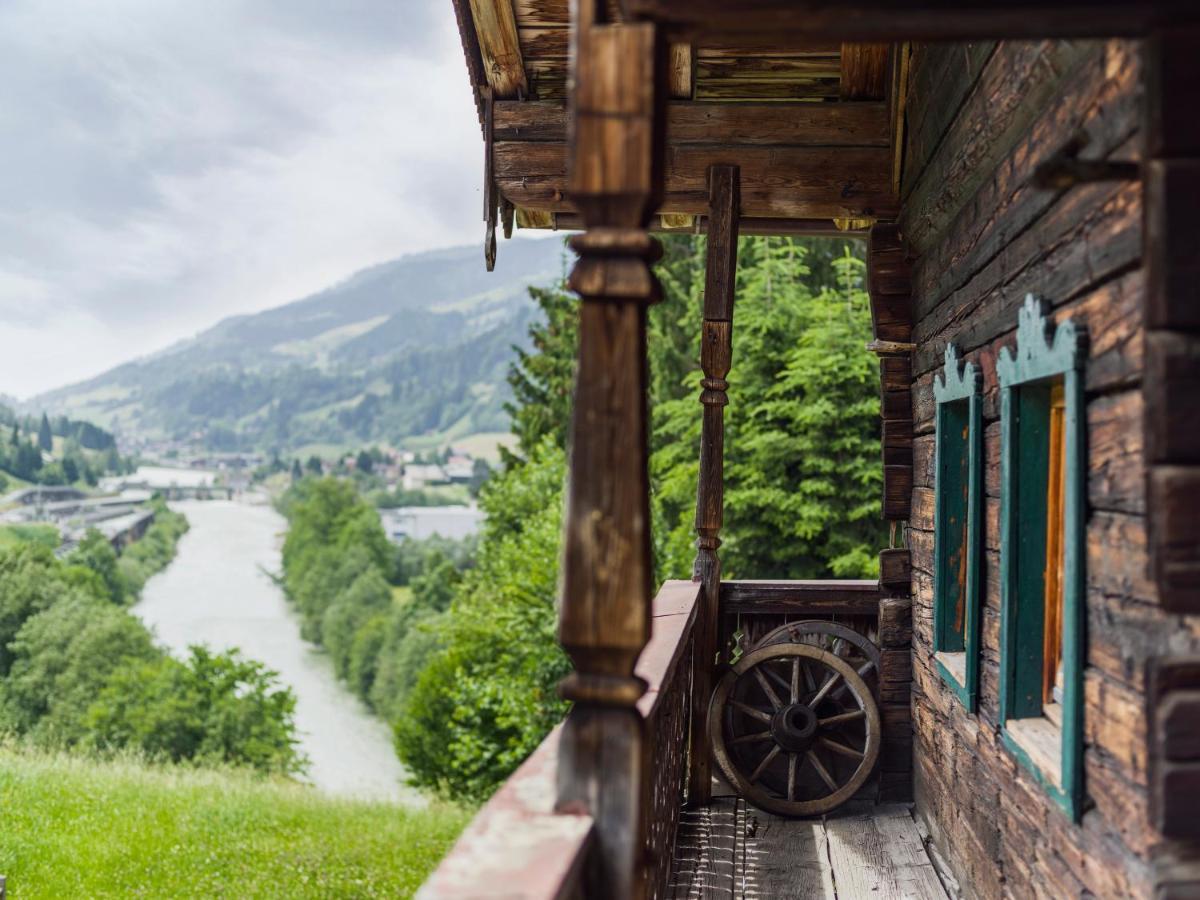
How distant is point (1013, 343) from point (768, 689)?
2.51m

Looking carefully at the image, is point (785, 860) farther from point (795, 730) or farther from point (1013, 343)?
point (1013, 343)

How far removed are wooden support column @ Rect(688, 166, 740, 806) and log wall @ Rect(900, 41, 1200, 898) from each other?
0.83 m

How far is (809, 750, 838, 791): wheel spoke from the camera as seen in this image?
508cm

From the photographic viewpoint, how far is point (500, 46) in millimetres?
4793

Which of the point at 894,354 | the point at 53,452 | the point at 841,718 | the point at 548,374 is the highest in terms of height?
the point at 548,374

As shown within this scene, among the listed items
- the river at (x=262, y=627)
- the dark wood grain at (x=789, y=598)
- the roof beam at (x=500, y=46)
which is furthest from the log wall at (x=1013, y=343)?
the river at (x=262, y=627)

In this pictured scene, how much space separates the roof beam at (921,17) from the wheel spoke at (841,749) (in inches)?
151

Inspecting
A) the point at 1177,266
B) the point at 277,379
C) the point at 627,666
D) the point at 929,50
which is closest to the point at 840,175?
the point at 929,50

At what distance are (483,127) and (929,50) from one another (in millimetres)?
2019

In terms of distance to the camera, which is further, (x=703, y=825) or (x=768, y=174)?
(x=768, y=174)

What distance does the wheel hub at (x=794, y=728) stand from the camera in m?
5.07

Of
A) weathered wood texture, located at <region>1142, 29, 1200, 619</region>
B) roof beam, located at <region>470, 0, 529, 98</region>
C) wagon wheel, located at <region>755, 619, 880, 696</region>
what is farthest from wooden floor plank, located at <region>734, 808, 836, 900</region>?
roof beam, located at <region>470, 0, 529, 98</region>

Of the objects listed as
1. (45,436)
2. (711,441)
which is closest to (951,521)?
(711,441)

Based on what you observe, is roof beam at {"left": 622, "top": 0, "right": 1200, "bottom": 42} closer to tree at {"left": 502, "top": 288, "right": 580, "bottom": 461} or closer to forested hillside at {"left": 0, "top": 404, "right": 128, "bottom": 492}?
tree at {"left": 502, "top": 288, "right": 580, "bottom": 461}
